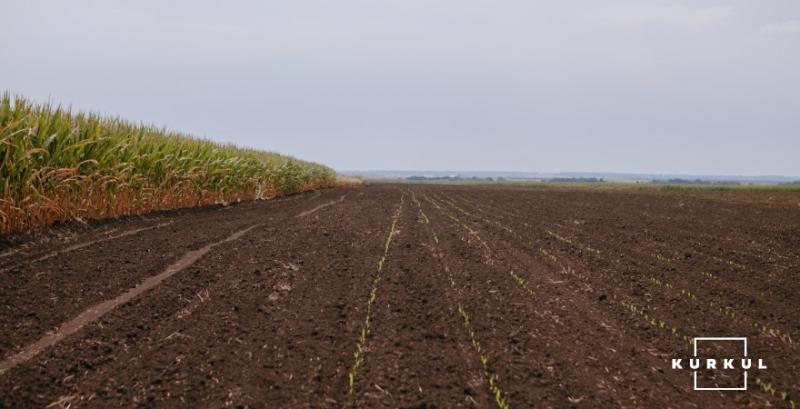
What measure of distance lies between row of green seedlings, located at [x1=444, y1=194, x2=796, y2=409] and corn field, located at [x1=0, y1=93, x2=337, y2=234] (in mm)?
8941

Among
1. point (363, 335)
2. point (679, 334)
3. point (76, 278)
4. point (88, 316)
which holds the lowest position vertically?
point (679, 334)

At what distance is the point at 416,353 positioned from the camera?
13.7 feet

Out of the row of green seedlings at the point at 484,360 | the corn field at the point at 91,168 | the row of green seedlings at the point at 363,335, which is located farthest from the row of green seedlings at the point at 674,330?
the corn field at the point at 91,168

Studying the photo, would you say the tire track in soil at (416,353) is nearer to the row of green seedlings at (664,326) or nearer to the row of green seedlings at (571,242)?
the row of green seedlings at (664,326)

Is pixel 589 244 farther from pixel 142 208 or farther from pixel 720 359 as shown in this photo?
pixel 142 208

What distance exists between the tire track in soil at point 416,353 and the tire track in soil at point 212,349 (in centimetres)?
27

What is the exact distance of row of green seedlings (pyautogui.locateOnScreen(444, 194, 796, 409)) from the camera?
376cm

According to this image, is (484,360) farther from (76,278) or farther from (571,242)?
(571,242)

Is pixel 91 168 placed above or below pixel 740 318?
above

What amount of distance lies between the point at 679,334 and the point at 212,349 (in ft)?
14.5

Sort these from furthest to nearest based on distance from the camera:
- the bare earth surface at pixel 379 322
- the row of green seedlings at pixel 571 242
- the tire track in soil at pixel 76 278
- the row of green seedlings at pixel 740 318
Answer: the row of green seedlings at pixel 571 242
the row of green seedlings at pixel 740 318
the tire track in soil at pixel 76 278
the bare earth surface at pixel 379 322

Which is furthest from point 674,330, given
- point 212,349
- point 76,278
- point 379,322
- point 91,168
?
point 91,168

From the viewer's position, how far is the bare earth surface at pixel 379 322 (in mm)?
3539

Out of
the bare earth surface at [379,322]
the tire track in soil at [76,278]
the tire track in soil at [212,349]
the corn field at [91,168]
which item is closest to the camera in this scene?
the tire track in soil at [212,349]
